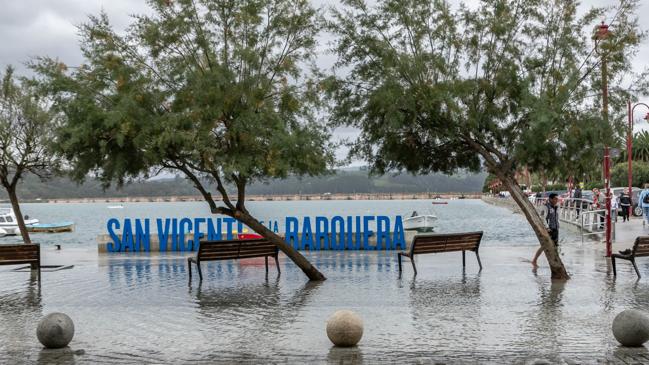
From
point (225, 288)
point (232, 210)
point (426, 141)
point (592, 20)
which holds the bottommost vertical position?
point (225, 288)

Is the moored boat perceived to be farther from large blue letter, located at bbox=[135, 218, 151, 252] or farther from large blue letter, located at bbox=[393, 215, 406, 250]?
large blue letter, located at bbox=[393, 215, 406, 250]

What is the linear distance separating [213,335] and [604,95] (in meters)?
10.2

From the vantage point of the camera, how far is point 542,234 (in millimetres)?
16297

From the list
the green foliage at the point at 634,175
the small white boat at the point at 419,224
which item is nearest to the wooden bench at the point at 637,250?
the small white boat at the point at 419,224

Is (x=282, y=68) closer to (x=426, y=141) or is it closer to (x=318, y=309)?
(x=426, y=141)

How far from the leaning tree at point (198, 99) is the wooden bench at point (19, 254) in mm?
3152

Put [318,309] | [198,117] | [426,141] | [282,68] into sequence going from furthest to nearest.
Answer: [426,141] → [282,68] → [198,117] → [318,309]

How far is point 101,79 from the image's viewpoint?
48.2ft

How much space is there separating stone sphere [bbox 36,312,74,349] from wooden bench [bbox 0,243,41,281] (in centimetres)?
775

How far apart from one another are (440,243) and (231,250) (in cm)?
521

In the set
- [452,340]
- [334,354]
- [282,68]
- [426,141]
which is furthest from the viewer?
[426,141]

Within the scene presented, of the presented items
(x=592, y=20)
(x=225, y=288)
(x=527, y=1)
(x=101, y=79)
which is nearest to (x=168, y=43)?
(x=101, y=79)

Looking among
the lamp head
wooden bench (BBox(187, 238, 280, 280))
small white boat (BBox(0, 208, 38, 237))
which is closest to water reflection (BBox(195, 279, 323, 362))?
wooden bench (BBox(187, 238, 280, 280))

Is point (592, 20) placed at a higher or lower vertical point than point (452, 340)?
higher
